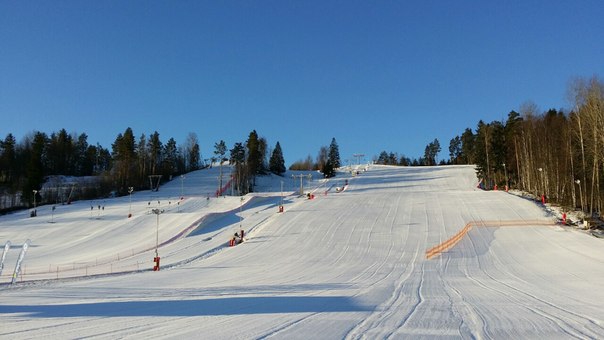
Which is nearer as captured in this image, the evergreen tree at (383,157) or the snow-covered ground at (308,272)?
the snow-covered ground at (308,272)

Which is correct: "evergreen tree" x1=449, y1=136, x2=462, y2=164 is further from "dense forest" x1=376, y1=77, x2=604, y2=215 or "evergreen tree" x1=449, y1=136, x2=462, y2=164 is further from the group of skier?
the group of skier

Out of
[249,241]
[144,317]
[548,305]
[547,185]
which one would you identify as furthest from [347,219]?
[144,317]

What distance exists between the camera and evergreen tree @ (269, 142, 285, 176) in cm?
11238

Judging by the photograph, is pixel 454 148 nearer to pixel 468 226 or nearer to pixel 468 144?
pixel 468 144

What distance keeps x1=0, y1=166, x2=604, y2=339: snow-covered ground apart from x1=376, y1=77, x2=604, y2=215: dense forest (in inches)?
194

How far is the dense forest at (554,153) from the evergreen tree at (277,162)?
51.0m

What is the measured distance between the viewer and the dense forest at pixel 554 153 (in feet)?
128

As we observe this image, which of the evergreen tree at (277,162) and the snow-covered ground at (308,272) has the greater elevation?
the evergreen tree at (277,162)

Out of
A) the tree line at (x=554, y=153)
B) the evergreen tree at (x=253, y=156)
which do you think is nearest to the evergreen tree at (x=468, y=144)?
the tree line at (x=554, y=153)

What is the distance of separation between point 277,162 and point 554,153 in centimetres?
7219

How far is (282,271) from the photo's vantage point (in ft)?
72.7

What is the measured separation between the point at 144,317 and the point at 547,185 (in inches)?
2143

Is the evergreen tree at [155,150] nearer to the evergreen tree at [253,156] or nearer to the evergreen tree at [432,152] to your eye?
the evergreen tree at [253,156]

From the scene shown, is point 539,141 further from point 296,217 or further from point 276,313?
point 276,313
